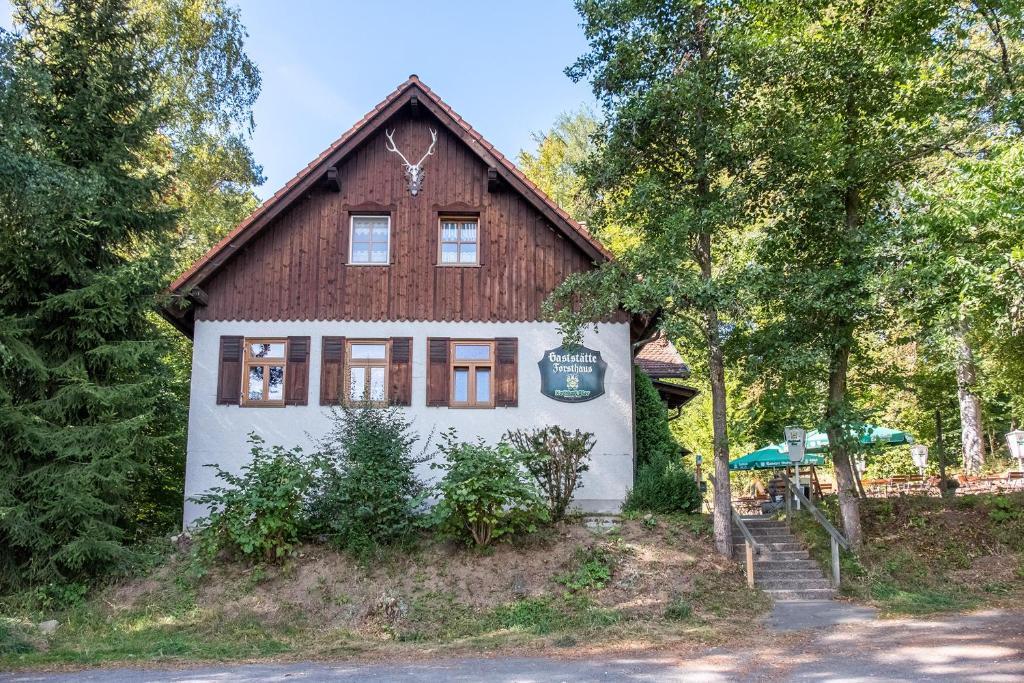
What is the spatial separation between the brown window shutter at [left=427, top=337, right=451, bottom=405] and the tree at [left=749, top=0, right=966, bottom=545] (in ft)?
19.2

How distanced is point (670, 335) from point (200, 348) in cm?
873

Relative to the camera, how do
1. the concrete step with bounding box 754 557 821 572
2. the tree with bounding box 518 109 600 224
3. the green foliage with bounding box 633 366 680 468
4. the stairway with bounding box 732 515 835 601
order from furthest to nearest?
the tree with bounding box 518 109 600 224 < the green foliage with bounding box 633 366 680 468 < the concrete step with bounding box 754 557 821 572 < the stairway with bounding box 732 515 835 601

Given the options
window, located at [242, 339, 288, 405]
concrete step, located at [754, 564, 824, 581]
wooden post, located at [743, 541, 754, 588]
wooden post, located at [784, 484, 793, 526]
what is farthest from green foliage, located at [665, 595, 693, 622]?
window, located at [242, 339, 288, 405]

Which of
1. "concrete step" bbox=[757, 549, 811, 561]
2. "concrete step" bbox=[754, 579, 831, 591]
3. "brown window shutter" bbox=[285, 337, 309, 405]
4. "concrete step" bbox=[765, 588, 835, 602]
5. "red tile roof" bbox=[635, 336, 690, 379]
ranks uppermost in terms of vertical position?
"red tile roof" bbox=[635, 336, 690, 379]

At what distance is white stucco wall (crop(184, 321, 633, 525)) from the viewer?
15.5 metres

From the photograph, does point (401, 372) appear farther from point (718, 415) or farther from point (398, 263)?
point (718, 415)

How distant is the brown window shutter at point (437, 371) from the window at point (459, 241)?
1.62m

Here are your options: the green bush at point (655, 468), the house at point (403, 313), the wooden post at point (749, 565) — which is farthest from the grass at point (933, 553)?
the house at point (403, 313)

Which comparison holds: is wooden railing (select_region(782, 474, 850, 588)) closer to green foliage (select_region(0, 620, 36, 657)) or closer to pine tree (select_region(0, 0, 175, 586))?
pine tree (select_region(0, 0, 175, 586))

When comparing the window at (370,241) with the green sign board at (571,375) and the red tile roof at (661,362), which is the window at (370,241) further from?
the red tile roof at (661,362)

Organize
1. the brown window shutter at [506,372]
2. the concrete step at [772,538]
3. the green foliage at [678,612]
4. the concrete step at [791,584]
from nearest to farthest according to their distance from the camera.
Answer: the green foliage at [678,612], the concrete step at [791,584], the concrete step at [772,538], the brown window shutter at [506,372]

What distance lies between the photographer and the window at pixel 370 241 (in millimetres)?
16406

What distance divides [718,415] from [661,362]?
5948 millimetres

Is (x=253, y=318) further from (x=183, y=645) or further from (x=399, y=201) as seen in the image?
(x=183, y=645)
